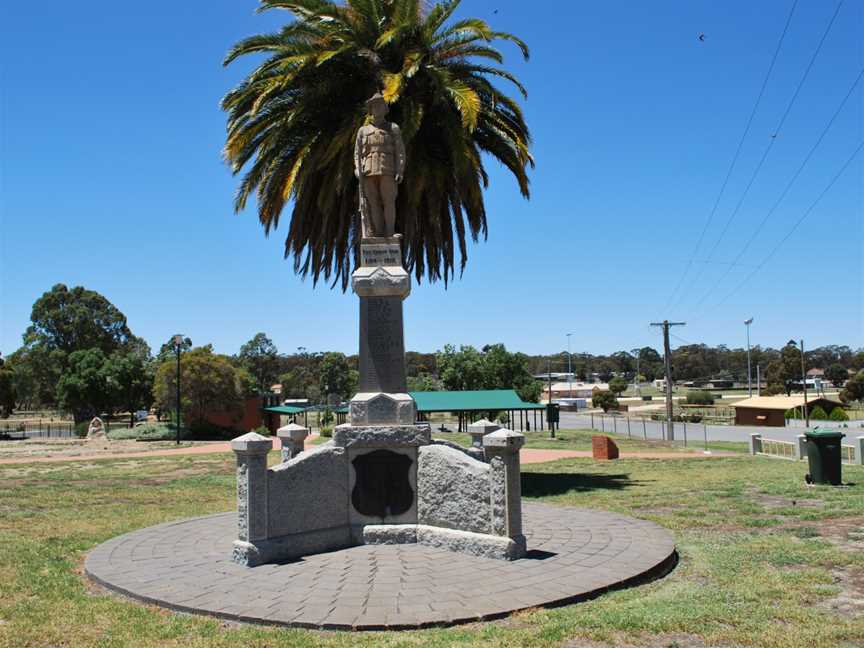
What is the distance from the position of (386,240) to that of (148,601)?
5.67 meters

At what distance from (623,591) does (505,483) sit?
178 cm

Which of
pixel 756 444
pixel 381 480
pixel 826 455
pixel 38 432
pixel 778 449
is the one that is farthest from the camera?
pixel 38 432

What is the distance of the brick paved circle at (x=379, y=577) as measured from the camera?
6406mm

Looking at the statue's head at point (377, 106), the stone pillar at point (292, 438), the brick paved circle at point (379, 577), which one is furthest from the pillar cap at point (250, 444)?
the statue's head at point (377, 106)

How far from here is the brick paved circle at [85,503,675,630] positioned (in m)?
6.41

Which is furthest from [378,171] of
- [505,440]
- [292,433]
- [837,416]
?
[837,416]

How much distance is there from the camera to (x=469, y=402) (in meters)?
31.4

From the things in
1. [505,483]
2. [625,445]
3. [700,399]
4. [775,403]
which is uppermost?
[505,483]

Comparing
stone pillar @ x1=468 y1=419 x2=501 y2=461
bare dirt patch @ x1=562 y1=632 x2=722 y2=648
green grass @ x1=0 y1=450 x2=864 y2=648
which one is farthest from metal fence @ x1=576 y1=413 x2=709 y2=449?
bare dirt patch @ x1=562 y1=632 x2=722 y2=648

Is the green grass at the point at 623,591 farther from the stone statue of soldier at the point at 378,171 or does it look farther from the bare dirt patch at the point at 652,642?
the stone statue of soldier at the point at 378,171

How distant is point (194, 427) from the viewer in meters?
41.8

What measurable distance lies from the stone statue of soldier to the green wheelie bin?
389 inches

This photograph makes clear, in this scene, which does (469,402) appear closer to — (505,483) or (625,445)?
(625,445)

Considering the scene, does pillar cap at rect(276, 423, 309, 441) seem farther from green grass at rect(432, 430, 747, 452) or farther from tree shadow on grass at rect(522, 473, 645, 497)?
green grass at rect(432, 430, 747, 452)
